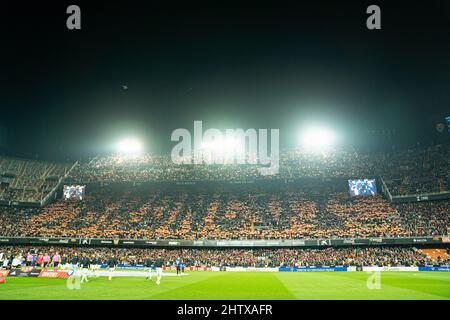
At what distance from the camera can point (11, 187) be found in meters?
58.5

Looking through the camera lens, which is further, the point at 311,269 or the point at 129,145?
the point at 129,145

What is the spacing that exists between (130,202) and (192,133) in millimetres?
17146

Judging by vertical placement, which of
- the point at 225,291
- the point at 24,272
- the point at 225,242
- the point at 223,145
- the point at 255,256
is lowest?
the point at 255,256

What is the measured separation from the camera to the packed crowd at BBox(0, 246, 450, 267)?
37344 millimetres

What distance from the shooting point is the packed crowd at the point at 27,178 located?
5797 centimetres

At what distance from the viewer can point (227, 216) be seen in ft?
168

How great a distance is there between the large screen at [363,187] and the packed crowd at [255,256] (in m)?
13.3

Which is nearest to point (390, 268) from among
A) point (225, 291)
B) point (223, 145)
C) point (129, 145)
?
point (225, 291)

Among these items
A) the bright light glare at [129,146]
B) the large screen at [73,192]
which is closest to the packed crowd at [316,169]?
the large screen at [73,192]

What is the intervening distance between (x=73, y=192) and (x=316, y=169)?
154 ft

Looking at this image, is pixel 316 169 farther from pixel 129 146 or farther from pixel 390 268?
pixel 129 146
